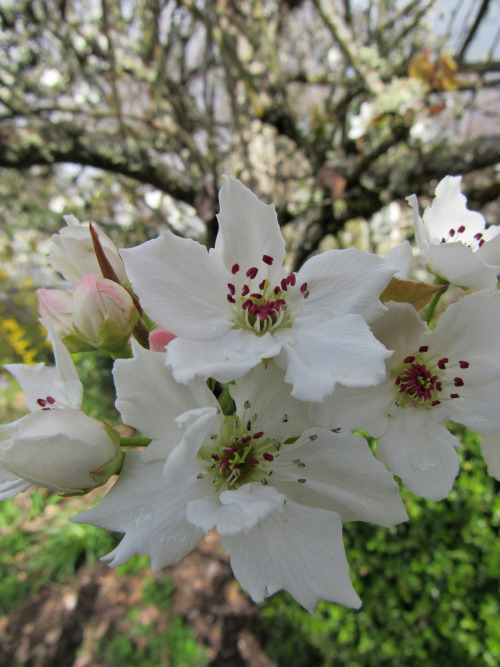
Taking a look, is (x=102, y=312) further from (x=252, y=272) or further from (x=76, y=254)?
(x=252, y=272)

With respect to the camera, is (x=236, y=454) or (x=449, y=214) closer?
(x=236, y=454)

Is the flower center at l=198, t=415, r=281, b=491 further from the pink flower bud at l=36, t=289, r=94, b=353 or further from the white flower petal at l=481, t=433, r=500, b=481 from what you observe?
the white flower petal at l=481, t=433, r=500, b=481

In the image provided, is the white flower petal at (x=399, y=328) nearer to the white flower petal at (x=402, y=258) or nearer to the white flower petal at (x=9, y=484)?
the white flower petal at (x=402, y=258)

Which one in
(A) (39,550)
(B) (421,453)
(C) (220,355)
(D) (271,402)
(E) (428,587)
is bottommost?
(A) (39,550)

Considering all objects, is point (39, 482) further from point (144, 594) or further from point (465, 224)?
point (144, 594)

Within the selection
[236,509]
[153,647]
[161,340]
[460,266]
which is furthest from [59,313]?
[153,647]

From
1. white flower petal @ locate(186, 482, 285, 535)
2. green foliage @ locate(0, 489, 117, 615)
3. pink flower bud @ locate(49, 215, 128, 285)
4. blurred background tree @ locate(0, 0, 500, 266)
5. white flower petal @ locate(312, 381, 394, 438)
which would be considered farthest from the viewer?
green foliage @ locate(0, 489, 117, 615)

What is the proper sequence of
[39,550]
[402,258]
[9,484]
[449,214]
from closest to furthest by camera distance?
1. [9,484]
2. [402,258]
3. [449,214]
4. [39,550]

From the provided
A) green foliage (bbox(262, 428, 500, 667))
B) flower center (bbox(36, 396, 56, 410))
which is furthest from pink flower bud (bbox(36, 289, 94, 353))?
green foliage (bbox(262, 428, 500, 667))
